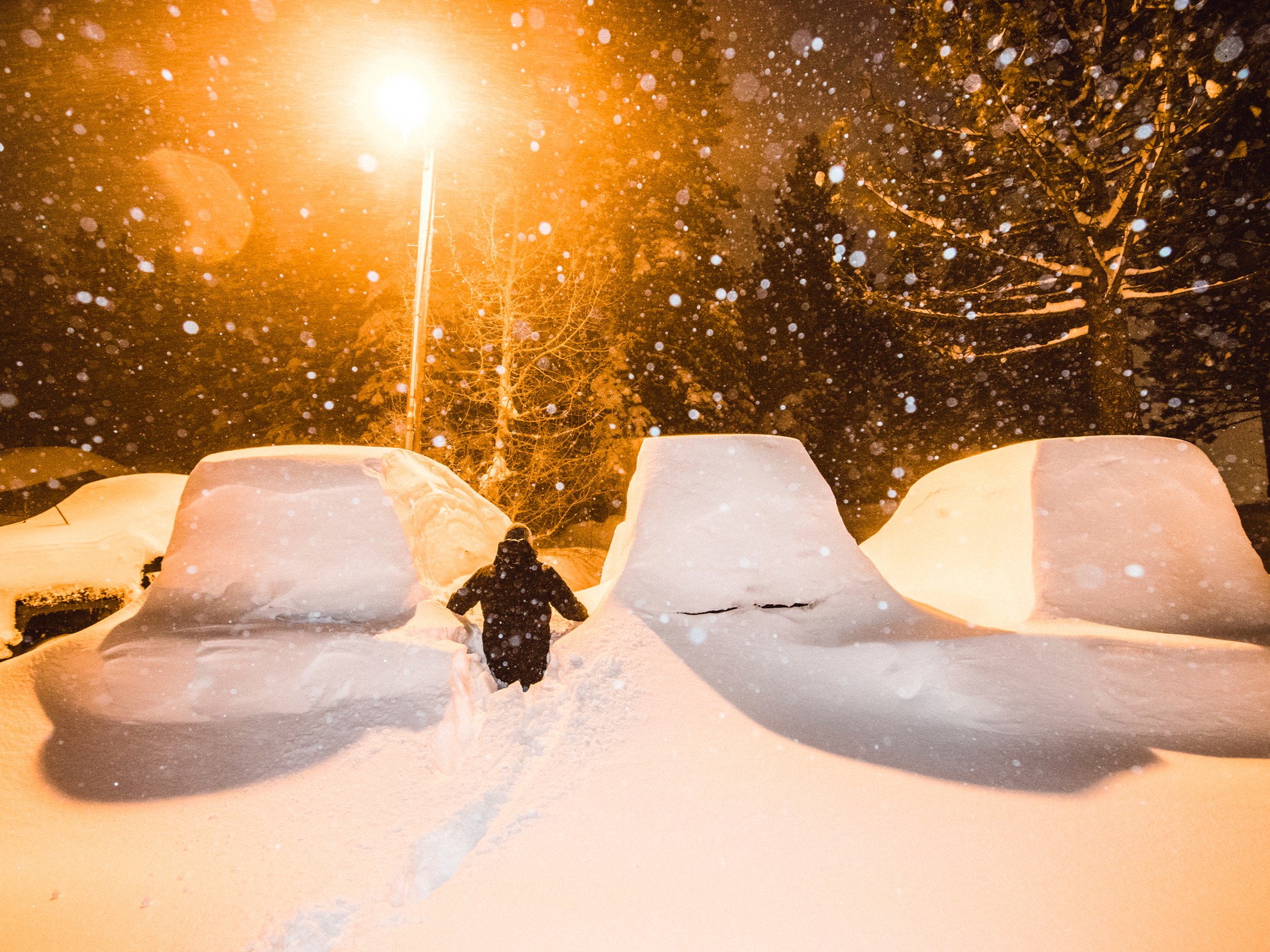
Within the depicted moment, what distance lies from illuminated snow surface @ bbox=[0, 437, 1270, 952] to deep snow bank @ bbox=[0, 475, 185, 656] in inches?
103

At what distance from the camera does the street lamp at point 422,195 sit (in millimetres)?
6305

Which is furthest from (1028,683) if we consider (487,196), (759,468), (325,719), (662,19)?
(662,19)

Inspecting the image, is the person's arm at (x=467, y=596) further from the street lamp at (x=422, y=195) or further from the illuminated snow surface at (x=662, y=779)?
the street lamp at (x=422, y=195)

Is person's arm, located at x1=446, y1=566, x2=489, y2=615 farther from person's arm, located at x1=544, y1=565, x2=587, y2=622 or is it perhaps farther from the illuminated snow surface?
person's arm, located at x1=544, y1=565, x2=587, y2=622

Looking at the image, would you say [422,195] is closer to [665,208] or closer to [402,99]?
[402,99]

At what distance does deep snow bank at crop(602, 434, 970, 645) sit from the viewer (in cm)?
365

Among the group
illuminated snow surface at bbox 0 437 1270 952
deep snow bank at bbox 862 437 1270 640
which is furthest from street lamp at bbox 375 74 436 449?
deep snow bank at bbox 862 437 1270 640

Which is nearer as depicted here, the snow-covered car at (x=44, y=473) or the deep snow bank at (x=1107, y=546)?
the deep snow bank at (x=1107, y=546)

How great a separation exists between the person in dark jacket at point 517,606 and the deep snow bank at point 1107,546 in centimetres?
302

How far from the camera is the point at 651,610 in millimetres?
3617

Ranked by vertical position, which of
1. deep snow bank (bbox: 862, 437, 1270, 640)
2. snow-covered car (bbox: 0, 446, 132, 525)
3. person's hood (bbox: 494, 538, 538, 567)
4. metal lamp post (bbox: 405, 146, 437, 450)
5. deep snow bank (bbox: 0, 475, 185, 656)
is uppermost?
metal lamp post (bbox: 405, 146, 437, 450)

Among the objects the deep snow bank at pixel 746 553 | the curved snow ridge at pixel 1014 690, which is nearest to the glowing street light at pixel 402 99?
the deep snow bank at pixel 746 553

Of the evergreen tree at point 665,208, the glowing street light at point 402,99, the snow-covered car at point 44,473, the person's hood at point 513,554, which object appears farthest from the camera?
the snow-covered car at point 44,473

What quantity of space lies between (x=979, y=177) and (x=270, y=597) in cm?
1085
